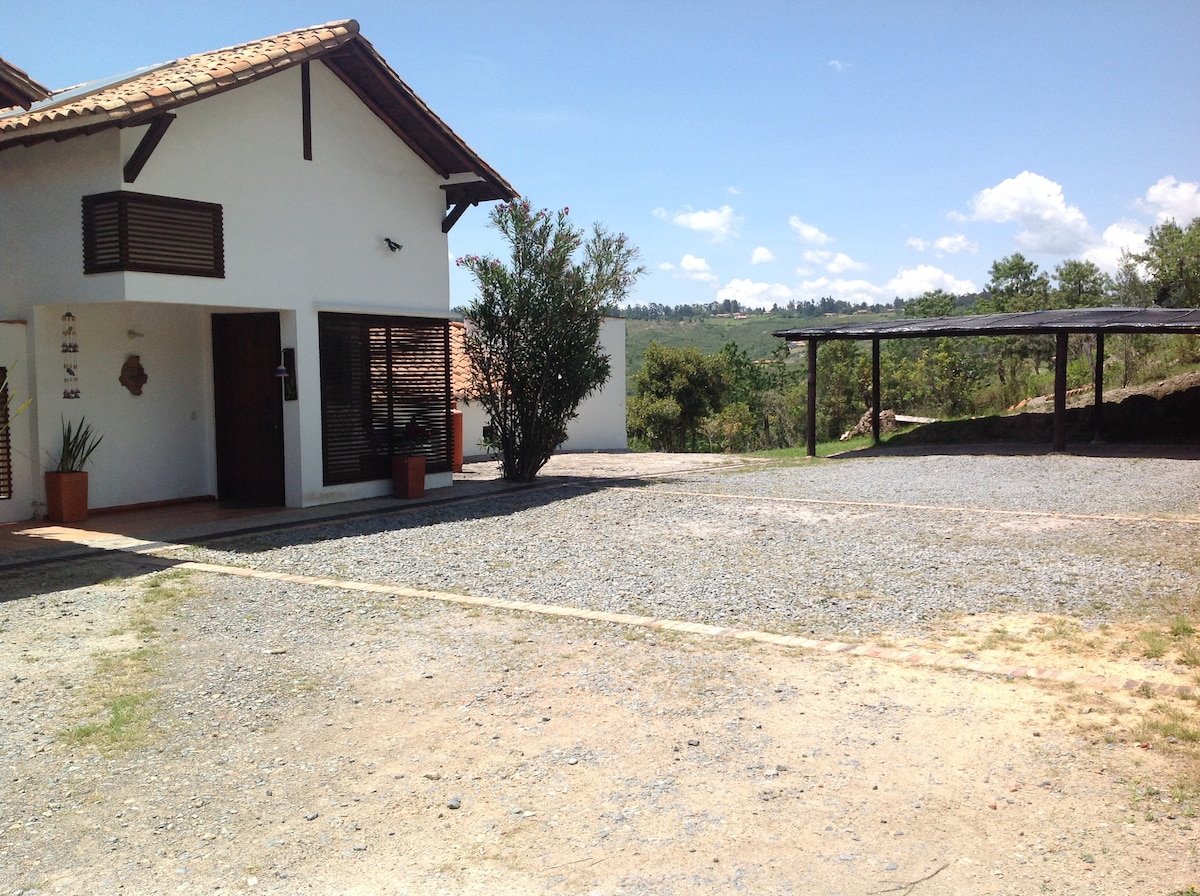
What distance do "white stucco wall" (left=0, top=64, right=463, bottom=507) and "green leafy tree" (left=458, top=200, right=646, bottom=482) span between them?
0.81 meters

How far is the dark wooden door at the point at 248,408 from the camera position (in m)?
12.5

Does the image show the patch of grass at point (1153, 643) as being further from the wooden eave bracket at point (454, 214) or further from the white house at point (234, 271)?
the wooden eave bracket at point (454, 214)

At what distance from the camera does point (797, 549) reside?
942 cm

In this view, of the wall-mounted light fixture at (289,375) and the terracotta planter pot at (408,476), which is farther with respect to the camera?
the terracotta planter pot at (408,476)

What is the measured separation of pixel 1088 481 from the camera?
1441 cm

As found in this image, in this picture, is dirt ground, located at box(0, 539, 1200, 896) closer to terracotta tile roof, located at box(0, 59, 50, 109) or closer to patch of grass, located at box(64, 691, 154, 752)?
patch of grass, located at box(64, 691, 154, 752)

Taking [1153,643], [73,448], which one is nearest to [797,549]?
[1153,643]

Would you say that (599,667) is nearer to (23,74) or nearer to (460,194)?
(23,74)

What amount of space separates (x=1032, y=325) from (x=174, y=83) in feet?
46.5

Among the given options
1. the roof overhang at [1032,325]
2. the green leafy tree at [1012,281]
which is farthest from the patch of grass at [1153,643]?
the green leafy tree at [1012,281]

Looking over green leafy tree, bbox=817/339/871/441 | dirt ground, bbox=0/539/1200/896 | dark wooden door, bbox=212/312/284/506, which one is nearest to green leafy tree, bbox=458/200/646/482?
dark wooden door, bbox=212/312/284/506

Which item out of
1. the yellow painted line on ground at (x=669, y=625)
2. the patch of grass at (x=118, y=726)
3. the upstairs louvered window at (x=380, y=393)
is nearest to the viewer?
the patch of grass at (x=118, y=726)

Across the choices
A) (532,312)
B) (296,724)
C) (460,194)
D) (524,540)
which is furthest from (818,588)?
(460,194)

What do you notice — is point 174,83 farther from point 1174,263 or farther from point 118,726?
point 1174,263
